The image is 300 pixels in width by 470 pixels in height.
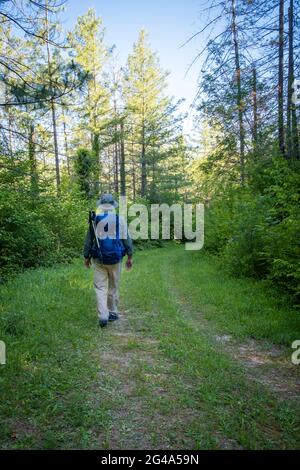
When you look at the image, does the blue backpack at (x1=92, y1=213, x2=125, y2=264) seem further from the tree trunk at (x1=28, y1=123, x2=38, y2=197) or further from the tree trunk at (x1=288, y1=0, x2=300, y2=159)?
the tree trunk at (x1=288, y1=0, x2=300, y2=159)

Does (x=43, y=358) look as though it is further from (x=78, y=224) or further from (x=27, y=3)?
(x=78, y=224)

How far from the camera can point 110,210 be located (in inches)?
276

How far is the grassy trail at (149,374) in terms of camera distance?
3301 millimetres

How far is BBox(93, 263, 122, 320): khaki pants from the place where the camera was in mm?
6695

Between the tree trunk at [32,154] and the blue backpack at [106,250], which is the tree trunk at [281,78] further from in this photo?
the tree trunk at [32,154]

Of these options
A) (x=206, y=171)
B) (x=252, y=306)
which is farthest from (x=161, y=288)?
(x=206, y=171)

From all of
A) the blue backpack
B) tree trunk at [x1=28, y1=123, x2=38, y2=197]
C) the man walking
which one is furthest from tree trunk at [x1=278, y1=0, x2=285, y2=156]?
tree trunk at [x1=28, y1=123, x2=38, y2=197]

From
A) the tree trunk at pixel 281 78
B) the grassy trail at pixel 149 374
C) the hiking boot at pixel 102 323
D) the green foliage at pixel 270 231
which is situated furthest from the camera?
the tree trunk at pixel 281 78

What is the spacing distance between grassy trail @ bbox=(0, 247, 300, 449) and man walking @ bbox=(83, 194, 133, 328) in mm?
457

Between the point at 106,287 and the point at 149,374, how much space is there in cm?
257

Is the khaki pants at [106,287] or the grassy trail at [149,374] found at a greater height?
the khaki pants at [106,287]

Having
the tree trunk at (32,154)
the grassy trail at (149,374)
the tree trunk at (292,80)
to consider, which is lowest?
the grassy trail at (149,374)

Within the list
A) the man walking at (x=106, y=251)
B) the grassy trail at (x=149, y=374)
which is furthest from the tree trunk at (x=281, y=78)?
the man walking at (x=106, y=251)
